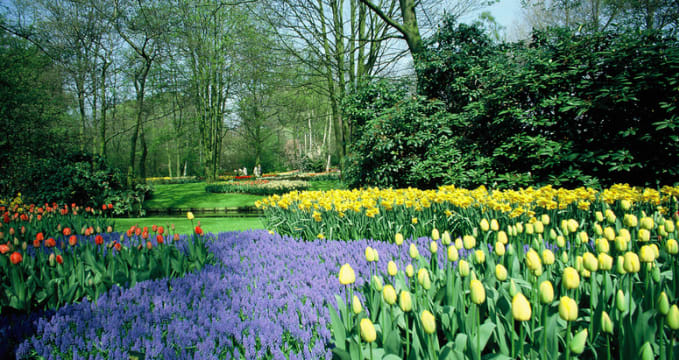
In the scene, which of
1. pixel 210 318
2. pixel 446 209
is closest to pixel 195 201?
pixel 446 209

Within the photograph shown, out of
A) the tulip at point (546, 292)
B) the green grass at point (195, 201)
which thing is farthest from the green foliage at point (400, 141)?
the green grass at point (195, 201)

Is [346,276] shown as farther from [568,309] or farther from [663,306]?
[663,306]

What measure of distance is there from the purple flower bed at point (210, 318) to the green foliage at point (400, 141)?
4533mm

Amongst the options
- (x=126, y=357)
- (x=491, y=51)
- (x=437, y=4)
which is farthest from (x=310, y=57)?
(x=126, y=357)

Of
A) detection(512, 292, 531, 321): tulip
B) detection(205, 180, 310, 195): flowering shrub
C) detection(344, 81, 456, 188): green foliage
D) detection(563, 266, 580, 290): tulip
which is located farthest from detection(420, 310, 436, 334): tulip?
detection(205, 180, 310, 195): flowering shrub

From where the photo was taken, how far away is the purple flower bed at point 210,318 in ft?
5.61

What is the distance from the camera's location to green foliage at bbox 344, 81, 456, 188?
23.4 feet

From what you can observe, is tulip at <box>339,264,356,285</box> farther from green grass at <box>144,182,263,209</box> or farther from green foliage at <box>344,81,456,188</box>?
green grass at <box>144,182,263,209</box>

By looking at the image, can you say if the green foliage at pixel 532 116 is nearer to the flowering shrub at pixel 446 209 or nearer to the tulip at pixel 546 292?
the flowering shrub at pixel 446 209

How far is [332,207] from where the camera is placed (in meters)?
4.57

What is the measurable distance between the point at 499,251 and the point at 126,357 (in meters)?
1.93

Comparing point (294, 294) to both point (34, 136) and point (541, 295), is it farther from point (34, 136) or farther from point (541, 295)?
point (34, 136)

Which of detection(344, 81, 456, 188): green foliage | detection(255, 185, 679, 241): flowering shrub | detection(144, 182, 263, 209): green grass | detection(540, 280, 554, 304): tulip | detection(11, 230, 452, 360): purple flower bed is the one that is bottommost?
detection(144, 182, 263, 209): green grass

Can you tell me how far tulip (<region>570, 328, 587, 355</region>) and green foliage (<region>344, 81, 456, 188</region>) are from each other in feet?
19.5
